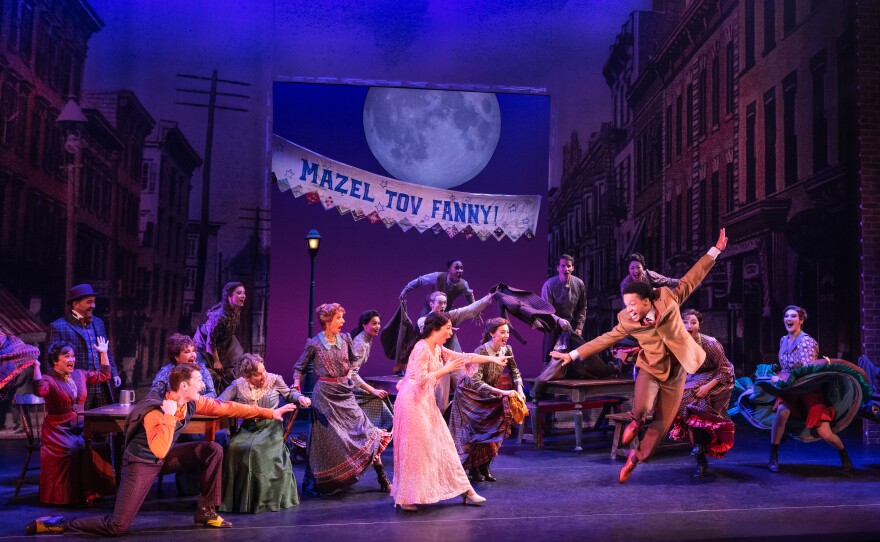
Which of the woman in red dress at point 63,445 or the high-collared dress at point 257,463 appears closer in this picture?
the high-collared dress at point 257,463

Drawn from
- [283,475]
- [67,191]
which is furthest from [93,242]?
[283,475]

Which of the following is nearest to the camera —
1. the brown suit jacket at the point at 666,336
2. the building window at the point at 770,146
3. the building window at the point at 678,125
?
the brown suit jacket at the point at 666,336

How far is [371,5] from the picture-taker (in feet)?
32.9

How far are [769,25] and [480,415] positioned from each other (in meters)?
6.54

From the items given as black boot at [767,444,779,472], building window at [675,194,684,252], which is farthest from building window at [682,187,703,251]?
black boot at [767,444,779,472]

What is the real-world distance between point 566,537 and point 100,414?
3055 millimetres

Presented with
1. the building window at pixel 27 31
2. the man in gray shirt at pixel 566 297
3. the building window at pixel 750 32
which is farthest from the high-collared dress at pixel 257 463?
the building window at pixel 750 32

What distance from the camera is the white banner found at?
9828mm

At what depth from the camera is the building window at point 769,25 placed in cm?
938

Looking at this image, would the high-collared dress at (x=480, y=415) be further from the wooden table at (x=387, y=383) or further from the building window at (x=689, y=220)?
the building window at (x=689, y=220)

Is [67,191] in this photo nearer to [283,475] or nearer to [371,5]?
[371,5]

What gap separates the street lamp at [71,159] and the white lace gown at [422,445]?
561 cm

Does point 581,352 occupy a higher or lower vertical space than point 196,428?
higher

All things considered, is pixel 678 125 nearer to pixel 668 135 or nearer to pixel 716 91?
pixel 668 135
